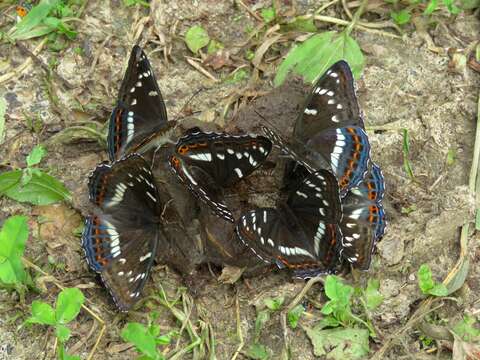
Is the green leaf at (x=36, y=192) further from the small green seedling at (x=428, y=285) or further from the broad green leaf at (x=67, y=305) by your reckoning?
the small green seedling at (x=428, y=285)

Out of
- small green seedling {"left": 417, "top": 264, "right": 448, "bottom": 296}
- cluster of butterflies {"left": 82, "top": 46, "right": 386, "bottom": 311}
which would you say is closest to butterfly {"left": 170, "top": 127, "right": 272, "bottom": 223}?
cluster of butterflies {"left": 82, "top": 46, "right": 386, "bottom": 311}

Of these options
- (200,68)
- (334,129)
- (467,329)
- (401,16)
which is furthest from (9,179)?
(401,16)

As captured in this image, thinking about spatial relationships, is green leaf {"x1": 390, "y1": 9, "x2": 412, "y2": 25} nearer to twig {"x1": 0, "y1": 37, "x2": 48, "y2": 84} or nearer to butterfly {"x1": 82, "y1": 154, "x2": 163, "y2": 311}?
butterfly {"x1": 82, "y1": 154, "x2": 163, "y2": 311}

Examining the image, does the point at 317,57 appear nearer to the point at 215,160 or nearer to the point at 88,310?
the point at 215,160

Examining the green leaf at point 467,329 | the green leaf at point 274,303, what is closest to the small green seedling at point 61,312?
the green leaf at point 274,303

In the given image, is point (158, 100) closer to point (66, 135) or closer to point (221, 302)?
point (66, 135)
